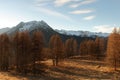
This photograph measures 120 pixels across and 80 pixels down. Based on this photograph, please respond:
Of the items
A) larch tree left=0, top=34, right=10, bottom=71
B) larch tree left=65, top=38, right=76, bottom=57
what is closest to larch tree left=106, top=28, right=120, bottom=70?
larch tree left=0, top=34, right=10, bottom=71

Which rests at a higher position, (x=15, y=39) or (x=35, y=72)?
(x=15, y=39)

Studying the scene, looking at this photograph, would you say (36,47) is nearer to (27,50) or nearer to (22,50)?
(27,50)

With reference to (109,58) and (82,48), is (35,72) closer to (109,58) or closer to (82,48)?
(109,58)

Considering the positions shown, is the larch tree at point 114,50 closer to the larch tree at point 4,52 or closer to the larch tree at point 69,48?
the larch tree at point 4,52

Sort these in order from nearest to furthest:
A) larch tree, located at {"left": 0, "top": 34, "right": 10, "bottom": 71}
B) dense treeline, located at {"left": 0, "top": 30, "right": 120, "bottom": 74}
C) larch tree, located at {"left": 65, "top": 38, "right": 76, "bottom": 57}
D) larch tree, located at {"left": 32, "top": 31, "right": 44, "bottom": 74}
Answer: larch tree, located at {"left": 32, "top": 31, "right": 44, "bottom": 74} < dense treeline, located at {"left": 0, "top": 30, "right": 120, "bottom": 74} < larch tree, located at {"left": 0, "top": 34, "right": 10, "bottom": 71} < larch tree, located at {"left": 65, "top": 38, "right": 76, "bottom": 57}

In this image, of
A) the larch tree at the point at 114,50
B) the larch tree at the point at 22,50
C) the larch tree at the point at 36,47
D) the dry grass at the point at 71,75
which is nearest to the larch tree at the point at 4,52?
the larch tree at the point at 22,50

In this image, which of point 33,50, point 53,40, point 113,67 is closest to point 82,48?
point 53,40

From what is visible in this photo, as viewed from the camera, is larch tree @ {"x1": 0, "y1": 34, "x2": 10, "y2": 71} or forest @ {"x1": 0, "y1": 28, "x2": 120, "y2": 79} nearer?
forest @ {"x1": 0, "y1": 28, "x2": 120, "y2": 79}

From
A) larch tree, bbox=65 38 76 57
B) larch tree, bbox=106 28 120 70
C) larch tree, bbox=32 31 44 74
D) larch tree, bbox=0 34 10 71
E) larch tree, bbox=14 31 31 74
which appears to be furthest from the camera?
larch tree, bbox=65 38 76 57

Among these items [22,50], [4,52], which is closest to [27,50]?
[22,50]

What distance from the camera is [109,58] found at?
2392 inches

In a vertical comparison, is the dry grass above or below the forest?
below

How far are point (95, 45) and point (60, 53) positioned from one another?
1721 inches

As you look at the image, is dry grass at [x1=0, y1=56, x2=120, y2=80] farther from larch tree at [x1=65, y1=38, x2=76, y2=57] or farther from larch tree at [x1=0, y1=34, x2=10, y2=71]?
larch tree at [x1=65, y1=38, x2=76, y2=57]
